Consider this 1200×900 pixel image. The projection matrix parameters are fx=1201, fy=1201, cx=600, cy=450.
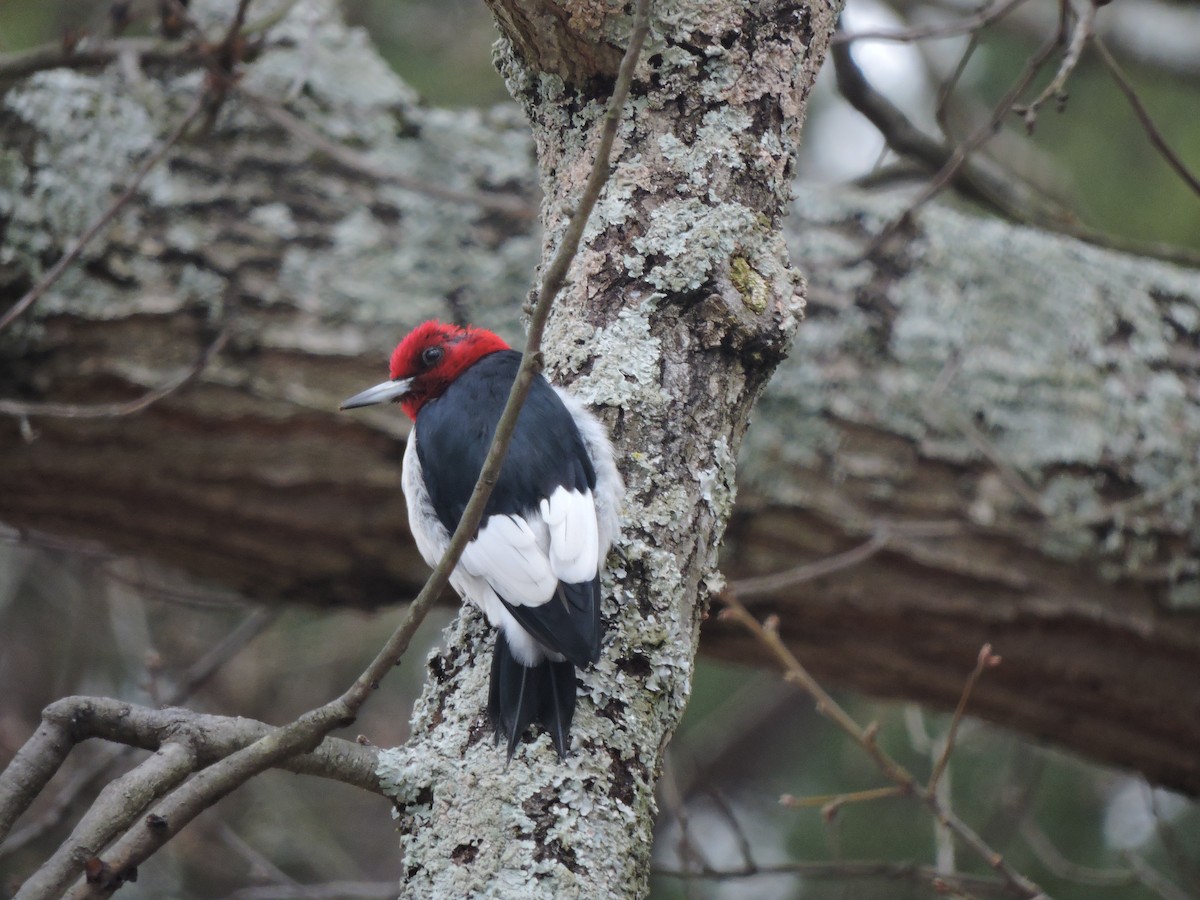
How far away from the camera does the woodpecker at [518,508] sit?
62.6 inches

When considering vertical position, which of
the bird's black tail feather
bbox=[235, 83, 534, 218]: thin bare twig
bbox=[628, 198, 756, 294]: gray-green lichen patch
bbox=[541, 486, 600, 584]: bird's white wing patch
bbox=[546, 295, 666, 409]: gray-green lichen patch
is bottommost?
the bird's black tail feather

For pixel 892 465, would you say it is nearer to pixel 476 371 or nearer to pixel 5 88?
pixel 476 371

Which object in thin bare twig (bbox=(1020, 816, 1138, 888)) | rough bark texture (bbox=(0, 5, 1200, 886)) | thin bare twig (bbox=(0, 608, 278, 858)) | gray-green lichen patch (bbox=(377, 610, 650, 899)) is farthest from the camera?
thin bare twig (bbox=(0, 608, 278, 858))

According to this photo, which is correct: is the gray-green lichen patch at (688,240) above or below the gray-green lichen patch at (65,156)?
below

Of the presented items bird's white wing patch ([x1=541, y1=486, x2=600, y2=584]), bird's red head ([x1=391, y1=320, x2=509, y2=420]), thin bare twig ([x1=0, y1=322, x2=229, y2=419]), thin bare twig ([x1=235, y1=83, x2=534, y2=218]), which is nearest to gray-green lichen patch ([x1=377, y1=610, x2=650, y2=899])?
bird's white wing patch ([x1=541, y1=486, x2=600, y2=584])

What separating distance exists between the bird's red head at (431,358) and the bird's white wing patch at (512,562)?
658 millimetres

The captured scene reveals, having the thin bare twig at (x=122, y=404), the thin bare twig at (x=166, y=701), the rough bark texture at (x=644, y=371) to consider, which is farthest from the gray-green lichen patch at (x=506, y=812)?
the thin bare twig at (x=166, y=701)

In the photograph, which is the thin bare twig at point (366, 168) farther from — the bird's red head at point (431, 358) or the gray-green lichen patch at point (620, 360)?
the gray-green lichen patch at point (620, 360)

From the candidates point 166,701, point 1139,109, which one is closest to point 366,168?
point 166,701

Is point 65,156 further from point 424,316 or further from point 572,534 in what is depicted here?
point 572,534

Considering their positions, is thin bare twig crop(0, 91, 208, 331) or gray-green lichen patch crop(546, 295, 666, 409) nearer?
gray-green lichen patch crop(546, 295, 666, 409)

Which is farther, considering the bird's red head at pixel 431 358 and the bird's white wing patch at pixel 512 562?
the bird's red head at pixel 431 358

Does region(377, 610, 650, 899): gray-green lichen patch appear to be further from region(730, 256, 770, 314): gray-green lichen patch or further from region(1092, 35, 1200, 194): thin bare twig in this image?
region(1092, 35, 1200, 194): thin bare twig

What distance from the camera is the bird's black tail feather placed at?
153 centimetres
